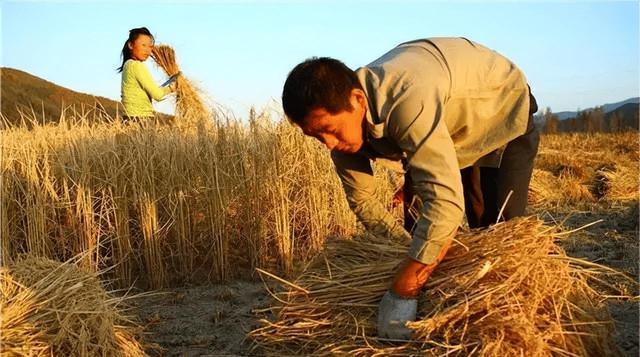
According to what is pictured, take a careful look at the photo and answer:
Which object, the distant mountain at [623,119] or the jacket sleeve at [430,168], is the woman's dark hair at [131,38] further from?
the distant mountain at [623,119]

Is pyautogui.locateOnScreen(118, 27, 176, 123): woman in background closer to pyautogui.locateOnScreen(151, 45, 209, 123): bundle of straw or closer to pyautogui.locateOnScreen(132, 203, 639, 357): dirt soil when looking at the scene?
pyautogui.locateOnScreen(151, 45, 209, 123): bundle of straw

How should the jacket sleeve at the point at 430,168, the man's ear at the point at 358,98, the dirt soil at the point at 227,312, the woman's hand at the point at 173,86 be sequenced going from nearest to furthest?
the jacket sleeve at the point at 430,168
the man's ear at the point at 358,98
the dirt soil at the point at 227,312
the woman's hand at the point at 173,86

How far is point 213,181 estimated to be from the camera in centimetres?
407

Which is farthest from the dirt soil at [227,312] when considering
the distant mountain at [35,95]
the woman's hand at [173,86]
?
the distant mountain at [35,95]

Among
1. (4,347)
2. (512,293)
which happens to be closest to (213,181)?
(4,347)

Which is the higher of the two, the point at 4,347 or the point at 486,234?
the point at 486,234

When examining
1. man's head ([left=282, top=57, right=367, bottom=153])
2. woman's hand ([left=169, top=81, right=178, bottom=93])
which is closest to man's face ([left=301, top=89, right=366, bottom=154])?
man's head ([left=282, top=57, right=367, bottom=153])

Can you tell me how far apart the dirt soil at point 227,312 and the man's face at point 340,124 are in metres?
→ 0.86

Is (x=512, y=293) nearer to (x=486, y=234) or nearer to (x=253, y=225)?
(x=486, y=234)

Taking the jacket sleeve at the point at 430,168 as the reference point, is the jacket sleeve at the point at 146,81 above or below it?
above

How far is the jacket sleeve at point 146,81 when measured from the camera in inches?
203

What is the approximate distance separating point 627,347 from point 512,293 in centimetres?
78

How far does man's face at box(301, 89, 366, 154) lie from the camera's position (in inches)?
74.6

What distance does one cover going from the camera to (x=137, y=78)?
517cm
